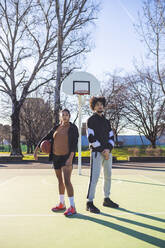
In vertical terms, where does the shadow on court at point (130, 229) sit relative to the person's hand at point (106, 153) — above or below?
below

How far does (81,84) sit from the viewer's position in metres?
10.4

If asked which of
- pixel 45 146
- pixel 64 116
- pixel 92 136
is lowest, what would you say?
pixel 45 146

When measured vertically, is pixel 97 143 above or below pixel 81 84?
below

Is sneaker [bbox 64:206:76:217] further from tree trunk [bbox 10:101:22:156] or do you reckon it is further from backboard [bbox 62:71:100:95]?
tree trunk [bbox 10:101:22:156]

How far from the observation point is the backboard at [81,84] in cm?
1031

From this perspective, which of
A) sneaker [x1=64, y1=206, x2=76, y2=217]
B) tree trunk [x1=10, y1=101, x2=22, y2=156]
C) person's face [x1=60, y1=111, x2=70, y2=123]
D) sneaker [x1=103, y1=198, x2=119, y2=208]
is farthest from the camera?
tree trunk [x1=10, y1=101, x2=22, y2=156]

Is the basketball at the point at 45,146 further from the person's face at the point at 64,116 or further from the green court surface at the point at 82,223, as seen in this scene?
the green court surface at the point at 82,223

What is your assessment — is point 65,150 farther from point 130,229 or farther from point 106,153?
point 130,229

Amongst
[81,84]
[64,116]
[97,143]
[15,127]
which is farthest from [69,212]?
[15,127]

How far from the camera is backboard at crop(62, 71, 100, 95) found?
33.8 ft

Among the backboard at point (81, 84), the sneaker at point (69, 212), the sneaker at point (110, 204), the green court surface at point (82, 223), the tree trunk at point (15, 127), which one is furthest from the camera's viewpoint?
the tree trunk at point (15, 127)

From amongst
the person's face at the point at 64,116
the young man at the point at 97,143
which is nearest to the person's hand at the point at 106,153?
the young man at the point at 97,143

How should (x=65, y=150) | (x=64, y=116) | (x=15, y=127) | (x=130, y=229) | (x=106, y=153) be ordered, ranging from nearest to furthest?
(x=130, y=229)
(x=65, y=150)
(x=64, y=116)
(x=106, y=153)
(x=15, y=127)

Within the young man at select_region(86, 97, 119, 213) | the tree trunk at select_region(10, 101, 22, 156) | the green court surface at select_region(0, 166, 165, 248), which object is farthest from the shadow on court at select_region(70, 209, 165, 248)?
the tree trunk at select_region(10, 101, 22, 156)
